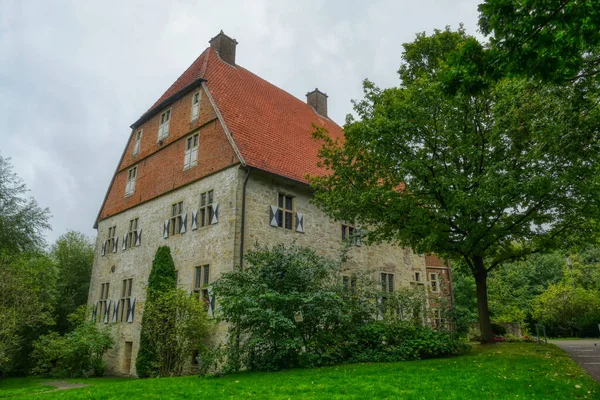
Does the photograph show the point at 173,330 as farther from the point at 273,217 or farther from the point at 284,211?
the point at 284,211

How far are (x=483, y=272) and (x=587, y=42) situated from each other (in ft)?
35.0

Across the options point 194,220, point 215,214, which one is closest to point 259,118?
point 215,214

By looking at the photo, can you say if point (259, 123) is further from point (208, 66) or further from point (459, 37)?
point (459, 37)

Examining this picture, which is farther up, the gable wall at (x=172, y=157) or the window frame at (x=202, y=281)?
the gable wall at (x=172, y=157)

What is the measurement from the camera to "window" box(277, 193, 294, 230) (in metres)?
17.2

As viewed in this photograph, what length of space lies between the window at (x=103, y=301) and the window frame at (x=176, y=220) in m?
6.36

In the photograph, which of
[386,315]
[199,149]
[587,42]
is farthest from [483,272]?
[199,149]

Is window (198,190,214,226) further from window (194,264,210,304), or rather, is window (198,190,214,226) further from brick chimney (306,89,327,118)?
brick chimney (306,89,327,118)

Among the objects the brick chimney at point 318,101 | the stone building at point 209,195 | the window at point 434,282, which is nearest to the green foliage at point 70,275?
the stone building at point 209,195

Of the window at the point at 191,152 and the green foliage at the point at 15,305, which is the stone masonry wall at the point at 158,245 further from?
the green foliage at the point at 15,305

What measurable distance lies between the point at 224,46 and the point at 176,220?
33.9 feet

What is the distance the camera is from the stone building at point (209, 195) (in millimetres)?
16328

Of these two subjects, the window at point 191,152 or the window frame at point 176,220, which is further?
the window at point 191,152

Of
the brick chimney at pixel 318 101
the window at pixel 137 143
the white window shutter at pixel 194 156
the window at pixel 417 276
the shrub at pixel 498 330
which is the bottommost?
the shrub at pixel 498 330
